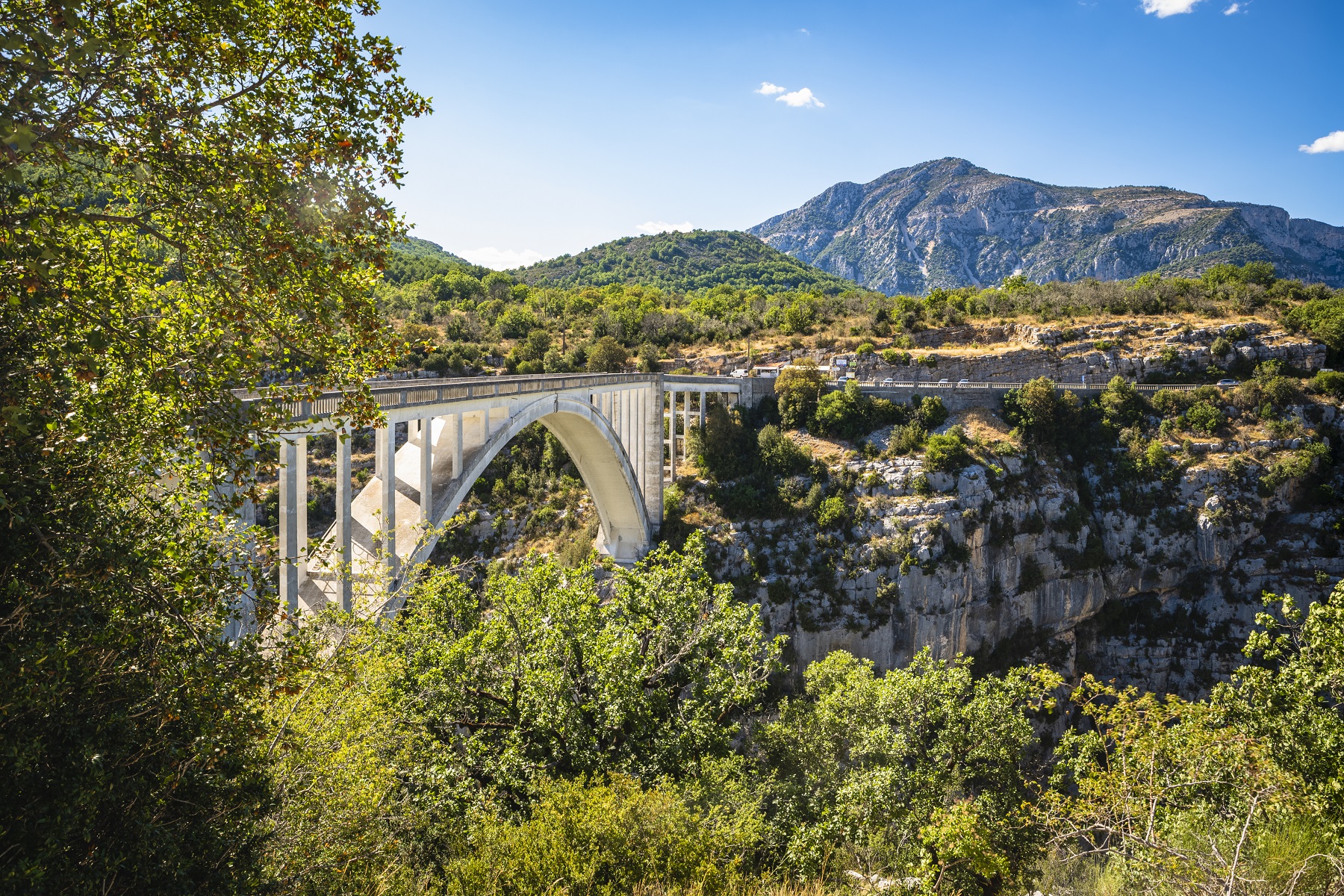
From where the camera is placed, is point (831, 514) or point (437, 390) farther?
point (831, 514)

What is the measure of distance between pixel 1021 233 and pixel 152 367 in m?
168

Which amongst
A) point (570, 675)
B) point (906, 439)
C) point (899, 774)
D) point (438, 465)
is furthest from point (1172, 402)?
point (570, 675)

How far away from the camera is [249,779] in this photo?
4523mm

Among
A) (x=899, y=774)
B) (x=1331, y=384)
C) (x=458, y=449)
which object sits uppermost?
(x=1331, y=384)

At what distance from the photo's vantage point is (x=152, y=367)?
164 inches

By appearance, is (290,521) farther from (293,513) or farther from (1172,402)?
(1172,402)

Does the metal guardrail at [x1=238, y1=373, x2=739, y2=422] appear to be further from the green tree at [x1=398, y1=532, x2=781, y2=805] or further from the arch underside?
the green tree at [x1=398, y1=532, x2=781, y2=805]

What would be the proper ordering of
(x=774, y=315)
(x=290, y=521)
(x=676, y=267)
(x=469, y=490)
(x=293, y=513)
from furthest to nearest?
(x=676, y=267)
(x=774, y=315)
(x=469, y=490)
(x=293, y=513)
(x=290, y=521)

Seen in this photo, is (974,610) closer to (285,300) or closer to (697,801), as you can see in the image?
(697,801)

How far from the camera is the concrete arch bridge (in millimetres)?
8609

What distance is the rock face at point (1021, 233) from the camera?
347 ft

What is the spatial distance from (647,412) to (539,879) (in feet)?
83.4

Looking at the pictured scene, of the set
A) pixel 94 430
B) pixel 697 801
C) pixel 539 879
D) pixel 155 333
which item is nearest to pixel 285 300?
pixel 155 333

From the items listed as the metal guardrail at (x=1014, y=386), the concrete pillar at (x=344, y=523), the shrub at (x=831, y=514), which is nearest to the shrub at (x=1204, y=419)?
the metal guardrail at (x=1014, y=386)
